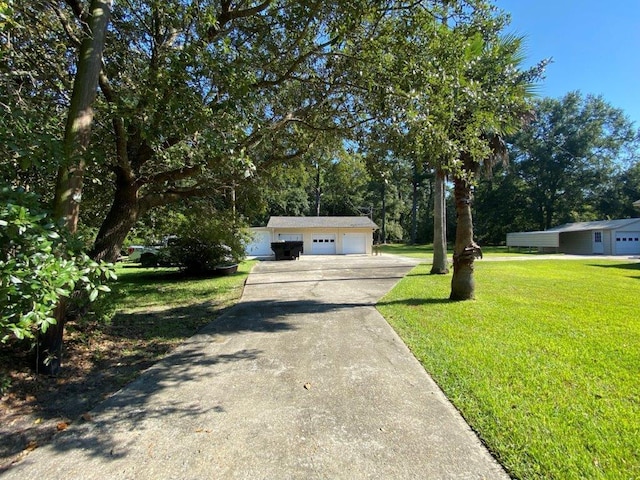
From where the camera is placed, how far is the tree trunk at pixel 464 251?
27.0 ft

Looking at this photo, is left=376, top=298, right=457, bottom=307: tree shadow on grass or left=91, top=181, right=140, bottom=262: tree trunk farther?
left=376, top=298, right=457, bottom=307: tree shadow on grass

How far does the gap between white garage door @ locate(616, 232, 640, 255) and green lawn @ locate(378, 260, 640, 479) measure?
23300mm

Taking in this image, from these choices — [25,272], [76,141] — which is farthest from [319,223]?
[25,272]

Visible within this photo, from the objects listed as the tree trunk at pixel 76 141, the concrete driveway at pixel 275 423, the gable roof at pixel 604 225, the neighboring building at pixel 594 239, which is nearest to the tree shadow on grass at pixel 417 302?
the concrete driveway at pixel 275 423

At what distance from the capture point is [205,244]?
14.0 metres

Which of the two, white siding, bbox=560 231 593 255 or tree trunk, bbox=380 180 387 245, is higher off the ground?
tree trunk, bbox=380 180 387 245

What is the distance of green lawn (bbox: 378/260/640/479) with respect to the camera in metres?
2.61

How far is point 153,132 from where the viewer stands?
174 inches

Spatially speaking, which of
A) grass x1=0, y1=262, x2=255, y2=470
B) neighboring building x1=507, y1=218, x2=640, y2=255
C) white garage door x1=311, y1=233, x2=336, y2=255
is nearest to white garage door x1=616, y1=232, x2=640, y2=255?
neighboring building x1=507, y1=218, x2=640, y2=255

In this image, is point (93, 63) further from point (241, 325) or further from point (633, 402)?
point (633, 402)

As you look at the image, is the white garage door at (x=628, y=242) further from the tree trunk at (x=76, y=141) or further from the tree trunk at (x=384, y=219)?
the tree trunk at (x=76, y=141)

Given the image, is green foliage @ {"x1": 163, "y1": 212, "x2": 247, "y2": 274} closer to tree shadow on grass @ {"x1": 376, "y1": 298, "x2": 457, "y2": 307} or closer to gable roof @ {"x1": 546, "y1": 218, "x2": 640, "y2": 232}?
tree shadow on grass @ {"x1": 376, "y1": 298, "x2": 457, "y2": 307}

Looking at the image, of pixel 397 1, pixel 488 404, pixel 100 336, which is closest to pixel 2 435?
pixel 100 336

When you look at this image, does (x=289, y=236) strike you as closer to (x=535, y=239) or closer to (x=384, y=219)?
(x=535, y=239)
